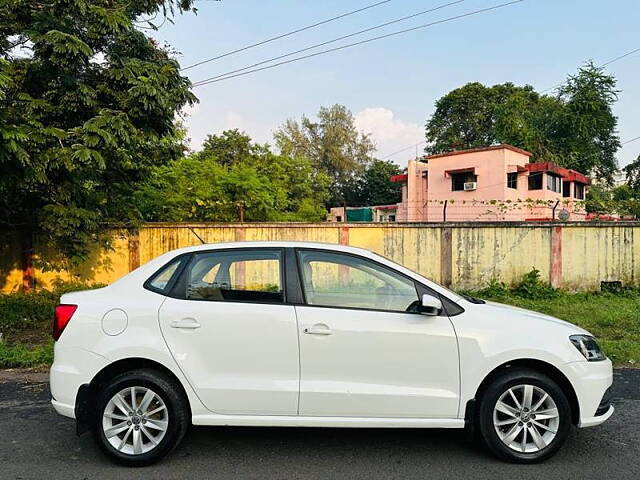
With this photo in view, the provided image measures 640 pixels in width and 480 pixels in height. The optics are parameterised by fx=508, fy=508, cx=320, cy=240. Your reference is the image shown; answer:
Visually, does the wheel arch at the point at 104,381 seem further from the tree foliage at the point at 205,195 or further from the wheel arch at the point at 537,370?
the tree foliage at the point at 205,195

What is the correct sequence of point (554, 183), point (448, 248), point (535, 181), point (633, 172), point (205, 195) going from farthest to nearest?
1. point (633, 172)
2. point (554, 183)
3. point (535, 181)
4. point (205, 195)
5. point (448, 248)

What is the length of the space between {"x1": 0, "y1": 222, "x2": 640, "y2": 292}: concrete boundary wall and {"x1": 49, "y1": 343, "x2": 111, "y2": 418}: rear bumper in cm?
819

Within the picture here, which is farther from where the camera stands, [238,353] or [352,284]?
[352,284]

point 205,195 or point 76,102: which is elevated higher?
point 76,102

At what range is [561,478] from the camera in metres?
3.39

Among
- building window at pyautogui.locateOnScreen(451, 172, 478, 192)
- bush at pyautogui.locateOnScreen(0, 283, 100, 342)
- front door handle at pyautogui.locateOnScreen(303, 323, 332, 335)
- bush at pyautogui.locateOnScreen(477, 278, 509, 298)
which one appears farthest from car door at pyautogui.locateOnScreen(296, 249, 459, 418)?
building window at pyautogui.locateOnScreen(451, 172, 478, 192)

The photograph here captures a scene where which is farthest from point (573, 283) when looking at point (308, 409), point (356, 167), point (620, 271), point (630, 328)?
point (356, 167)

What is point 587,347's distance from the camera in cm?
375

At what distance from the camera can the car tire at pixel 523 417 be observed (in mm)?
3596

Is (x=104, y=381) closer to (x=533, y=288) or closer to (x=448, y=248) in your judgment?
(x=448, y=248)

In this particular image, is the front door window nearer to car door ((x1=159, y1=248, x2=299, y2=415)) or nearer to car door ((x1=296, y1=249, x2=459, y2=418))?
car door ((x1=296, y1=249, x2=459, y2=418))

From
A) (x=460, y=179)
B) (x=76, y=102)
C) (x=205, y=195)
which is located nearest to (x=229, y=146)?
(x=460, y=179)

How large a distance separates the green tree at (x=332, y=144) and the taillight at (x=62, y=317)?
4505 cm

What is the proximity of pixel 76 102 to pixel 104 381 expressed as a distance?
536 centimetres
